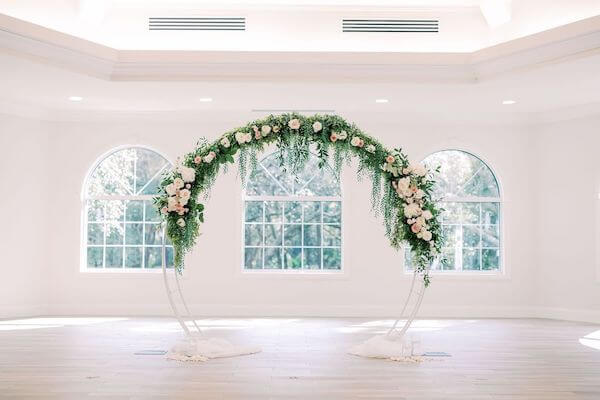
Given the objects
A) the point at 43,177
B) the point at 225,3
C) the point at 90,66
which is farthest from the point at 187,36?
the point at 43,177

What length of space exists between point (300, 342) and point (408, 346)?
1.37m

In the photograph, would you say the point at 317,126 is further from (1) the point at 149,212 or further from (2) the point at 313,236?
(1) the point at 149,212

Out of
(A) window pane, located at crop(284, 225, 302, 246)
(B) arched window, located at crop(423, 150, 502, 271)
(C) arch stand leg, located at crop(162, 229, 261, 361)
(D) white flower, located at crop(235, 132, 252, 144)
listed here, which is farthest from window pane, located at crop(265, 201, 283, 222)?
(D) white flower, located at crop(235, 132, 252, 144)

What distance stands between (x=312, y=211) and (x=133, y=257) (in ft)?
8.88

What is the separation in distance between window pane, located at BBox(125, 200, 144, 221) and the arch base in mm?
4082

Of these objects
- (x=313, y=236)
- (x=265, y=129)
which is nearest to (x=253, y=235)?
(x=313, y=236)

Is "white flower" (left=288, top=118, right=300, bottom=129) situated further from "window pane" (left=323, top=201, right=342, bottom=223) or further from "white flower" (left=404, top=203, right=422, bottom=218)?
"window pane" (left=323, top=201, right=342, bottom=223)

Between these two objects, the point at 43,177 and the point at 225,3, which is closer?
the point at 225,3

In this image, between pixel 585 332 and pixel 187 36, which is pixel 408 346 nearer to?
pixel 585 332

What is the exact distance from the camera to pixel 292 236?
1032 centimetres

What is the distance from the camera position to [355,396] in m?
4.93

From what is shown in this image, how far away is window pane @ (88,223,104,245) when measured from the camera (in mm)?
10328

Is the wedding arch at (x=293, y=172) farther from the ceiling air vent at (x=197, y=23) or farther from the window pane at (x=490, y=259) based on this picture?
the window pane at (x=490, y=259)

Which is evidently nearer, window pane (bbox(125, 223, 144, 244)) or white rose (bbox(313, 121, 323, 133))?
white rose (bbox(313, 121, 323, 133))
